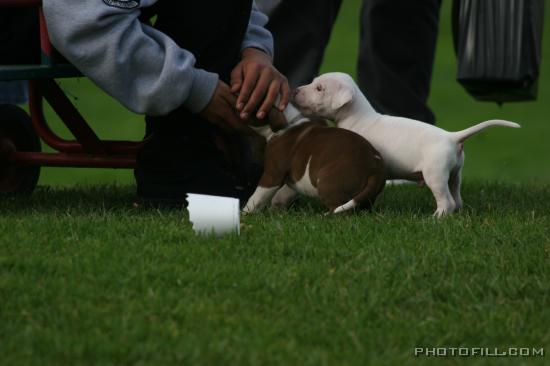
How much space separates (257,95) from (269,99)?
46mm

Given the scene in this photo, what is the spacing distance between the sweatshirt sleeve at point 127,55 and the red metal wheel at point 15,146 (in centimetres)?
90

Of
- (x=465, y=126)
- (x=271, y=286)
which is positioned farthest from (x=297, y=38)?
(x=465, y=126)

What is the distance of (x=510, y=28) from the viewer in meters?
4.21

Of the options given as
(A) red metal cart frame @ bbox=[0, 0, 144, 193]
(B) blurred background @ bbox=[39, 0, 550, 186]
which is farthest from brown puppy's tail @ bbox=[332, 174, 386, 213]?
(B) blurred background @ bbox=[39, 0, 550, 186]

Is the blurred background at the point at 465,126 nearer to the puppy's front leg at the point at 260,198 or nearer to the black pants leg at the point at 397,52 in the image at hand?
the black pants leg at the point at 397,52

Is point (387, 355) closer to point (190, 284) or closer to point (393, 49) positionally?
point (190, 284)

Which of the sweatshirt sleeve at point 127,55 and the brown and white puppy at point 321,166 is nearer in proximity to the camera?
the sweatshirt sleeve at point 127,55

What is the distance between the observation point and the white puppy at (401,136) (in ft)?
11.9

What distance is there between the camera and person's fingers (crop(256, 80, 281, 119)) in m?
3.59

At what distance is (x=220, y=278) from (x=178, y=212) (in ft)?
3.23

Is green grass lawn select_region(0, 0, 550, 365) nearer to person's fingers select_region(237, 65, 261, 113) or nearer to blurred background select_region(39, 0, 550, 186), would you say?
person's fingers select_region(237, 65, 261, 113)

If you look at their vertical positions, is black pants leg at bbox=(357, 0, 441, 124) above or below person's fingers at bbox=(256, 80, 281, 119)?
below

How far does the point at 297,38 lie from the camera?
526cm

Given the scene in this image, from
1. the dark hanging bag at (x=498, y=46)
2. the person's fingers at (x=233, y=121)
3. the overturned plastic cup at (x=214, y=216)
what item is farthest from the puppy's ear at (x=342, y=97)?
the overturned plastic cup at (x=214, y=216)
